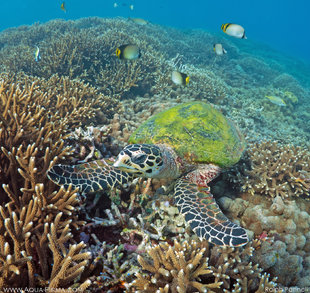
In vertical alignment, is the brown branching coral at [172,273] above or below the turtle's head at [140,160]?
below

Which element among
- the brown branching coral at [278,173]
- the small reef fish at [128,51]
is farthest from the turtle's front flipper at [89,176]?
the small reef fish at [128,51]

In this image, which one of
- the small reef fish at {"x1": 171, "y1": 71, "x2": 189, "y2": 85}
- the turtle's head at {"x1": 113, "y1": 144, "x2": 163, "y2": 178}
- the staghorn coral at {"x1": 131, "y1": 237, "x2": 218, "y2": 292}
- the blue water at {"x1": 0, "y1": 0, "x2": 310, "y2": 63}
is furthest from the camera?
the blue water at {"x1": 0, "y1": 0, "x2": 310, "y2": 63}

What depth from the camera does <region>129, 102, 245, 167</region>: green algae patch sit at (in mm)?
2996

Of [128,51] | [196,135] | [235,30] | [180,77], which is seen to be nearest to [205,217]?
[196,135]

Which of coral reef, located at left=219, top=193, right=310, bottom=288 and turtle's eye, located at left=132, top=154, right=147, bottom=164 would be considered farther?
turtle's eye, located at left=132, top=154, right=147, bottom=164

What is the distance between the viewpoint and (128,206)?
8.42ft

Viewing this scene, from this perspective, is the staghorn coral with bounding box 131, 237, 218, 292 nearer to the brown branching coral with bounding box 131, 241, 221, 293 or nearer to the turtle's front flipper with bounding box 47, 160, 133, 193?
the brown branching coral with bounding box 131, 241, 221, 293

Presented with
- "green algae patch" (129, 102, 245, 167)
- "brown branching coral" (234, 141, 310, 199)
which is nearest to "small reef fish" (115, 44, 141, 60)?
"green algae patch" (129, 102, 245, 167)

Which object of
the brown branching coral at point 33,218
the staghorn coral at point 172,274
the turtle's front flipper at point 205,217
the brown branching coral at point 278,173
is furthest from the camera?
the brown branching coral at point 278,173

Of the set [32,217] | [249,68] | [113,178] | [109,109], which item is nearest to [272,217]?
[113,178]

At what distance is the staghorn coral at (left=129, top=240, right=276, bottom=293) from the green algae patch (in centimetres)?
132

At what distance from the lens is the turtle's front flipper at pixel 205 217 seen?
76.6 inches

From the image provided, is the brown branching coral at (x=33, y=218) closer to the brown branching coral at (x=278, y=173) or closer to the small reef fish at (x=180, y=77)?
the brown branching coral at (x=278, y=173)

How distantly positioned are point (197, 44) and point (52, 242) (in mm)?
16924
